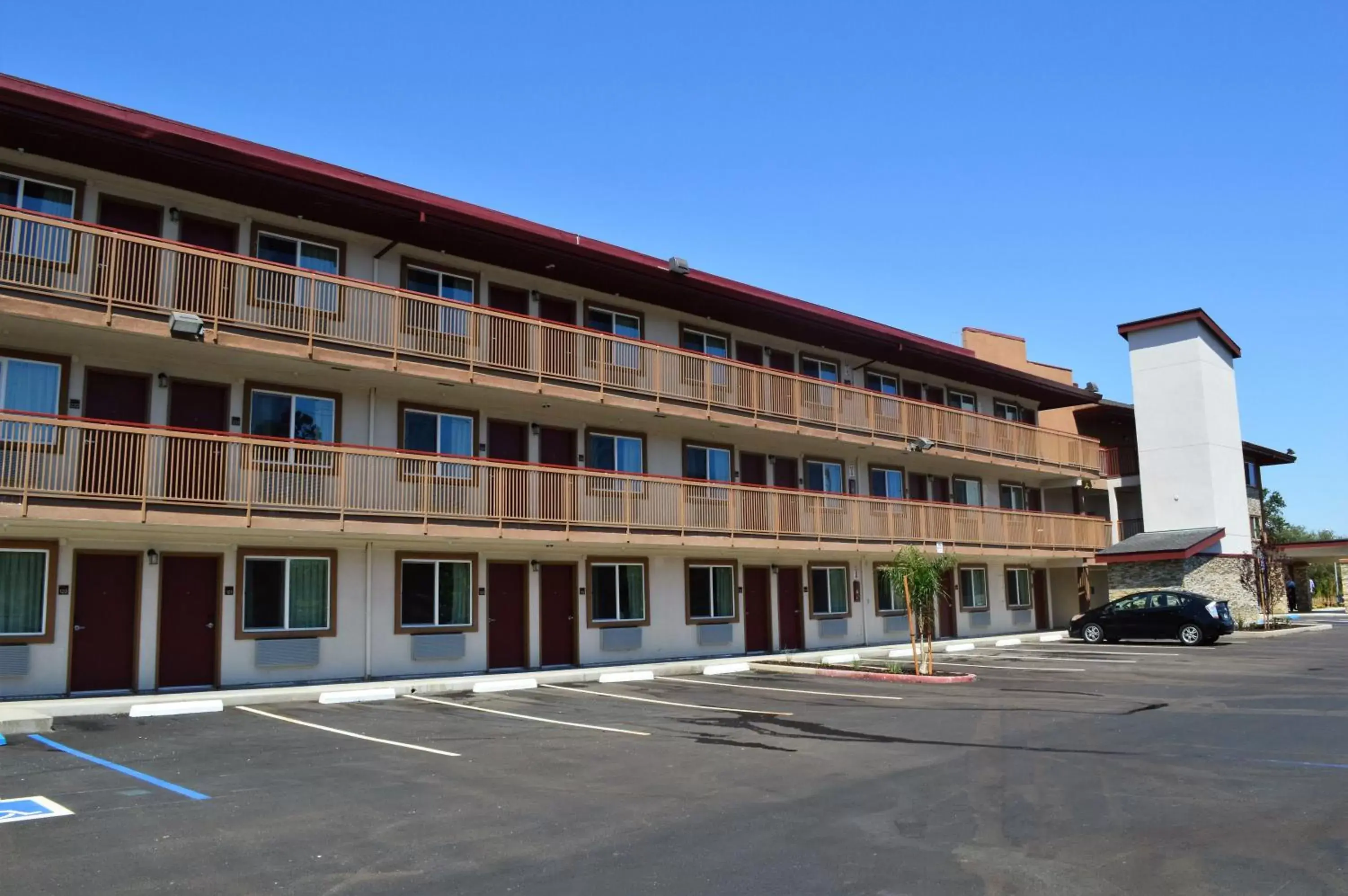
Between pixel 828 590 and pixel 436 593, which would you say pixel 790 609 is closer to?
pixel 828 590

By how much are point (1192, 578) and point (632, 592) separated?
2262 cm

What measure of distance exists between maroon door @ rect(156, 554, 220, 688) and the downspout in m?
2.66

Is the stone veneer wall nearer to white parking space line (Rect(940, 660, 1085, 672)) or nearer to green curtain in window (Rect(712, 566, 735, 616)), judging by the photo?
white parking space line (Rect(940, 660, 1085, 672))

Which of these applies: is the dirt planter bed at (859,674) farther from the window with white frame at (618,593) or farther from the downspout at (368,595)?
the downspout at (368,595)

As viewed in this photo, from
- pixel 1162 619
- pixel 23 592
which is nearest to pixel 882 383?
pixel 1162 619

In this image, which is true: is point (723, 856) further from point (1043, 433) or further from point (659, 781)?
point (1043, 433)

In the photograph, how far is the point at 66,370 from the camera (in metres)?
16.7

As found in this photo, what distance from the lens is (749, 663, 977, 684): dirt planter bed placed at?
20234 mm

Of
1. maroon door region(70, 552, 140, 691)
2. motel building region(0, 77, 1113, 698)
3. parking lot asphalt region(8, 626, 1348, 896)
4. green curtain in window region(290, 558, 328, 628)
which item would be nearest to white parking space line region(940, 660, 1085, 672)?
motel building region(0, 77, 1113, 698)

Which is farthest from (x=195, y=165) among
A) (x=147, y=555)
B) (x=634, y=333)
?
(x=634, y=333)

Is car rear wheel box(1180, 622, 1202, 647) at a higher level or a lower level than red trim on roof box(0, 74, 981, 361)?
lower

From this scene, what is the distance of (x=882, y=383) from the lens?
1282 inches

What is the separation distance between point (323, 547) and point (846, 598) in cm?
1568

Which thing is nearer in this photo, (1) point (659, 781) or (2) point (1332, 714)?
(1) point (659, 781)
